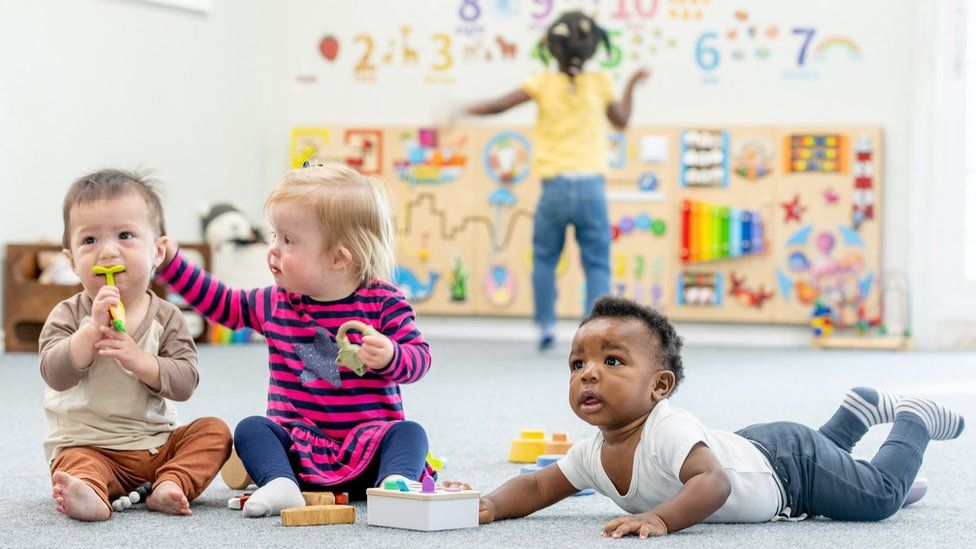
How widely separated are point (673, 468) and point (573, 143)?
2.50m

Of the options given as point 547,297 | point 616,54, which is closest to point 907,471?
point 547,297

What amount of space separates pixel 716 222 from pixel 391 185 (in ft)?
3.93

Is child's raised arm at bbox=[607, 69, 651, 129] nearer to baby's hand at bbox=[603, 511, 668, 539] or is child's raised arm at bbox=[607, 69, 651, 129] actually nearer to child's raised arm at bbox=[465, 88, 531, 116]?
child's raised arm at bbox=[465, 88, 531, 116]

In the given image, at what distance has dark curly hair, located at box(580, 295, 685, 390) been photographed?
4.62 ft

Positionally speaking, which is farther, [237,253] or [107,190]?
[237,253]

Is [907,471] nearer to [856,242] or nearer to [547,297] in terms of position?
[547,297]

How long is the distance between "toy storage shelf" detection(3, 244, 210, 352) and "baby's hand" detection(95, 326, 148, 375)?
8.29ft

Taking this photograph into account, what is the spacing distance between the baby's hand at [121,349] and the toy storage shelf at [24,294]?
2.53m

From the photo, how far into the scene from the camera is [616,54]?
4859mm

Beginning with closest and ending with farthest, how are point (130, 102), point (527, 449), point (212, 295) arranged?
point (212, 295) < point (527, 449) < point (130, 102)

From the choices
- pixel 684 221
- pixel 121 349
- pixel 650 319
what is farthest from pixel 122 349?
pixel 684 221

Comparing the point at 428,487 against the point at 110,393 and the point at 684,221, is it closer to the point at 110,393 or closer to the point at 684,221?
the point at 110,393

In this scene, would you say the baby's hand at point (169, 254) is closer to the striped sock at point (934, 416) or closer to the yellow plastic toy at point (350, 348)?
the yellow plastic toy at point (350, 348)

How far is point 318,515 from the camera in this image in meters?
1.40
